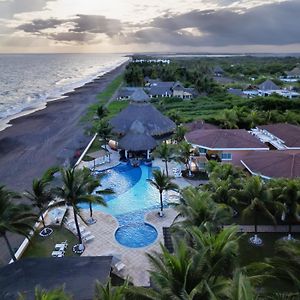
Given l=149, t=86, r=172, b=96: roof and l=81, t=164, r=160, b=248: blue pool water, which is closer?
l=81, t=164, r=160, b=248: blue pool water

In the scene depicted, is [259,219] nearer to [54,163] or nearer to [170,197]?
[170,197]

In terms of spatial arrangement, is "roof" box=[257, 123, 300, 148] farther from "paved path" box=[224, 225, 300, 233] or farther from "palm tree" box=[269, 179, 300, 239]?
"palm tree" box=[269, 179, 300, 239]

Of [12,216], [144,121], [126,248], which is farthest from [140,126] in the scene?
[12,216]

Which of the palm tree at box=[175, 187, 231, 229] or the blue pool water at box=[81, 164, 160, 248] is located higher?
the palm tree at box=[175, 187, 231, 229]

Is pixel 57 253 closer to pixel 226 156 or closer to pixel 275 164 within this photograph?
pixel 275 164

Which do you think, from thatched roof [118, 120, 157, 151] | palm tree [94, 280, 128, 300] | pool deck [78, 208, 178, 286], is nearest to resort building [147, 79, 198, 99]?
thatched roof [118, 120, 157, 151]

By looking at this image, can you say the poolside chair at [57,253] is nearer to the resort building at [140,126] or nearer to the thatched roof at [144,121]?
the resort building at [140,126]
